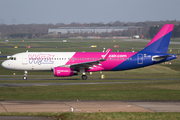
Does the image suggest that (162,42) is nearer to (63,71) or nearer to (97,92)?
(63,71)

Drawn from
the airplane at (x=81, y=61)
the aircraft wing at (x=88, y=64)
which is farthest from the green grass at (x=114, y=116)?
the airplane at (x=81, y=61)

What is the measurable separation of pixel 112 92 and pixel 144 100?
16.5 ft

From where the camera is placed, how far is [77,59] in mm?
42438

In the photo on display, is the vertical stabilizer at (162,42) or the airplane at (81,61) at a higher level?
the vertical stabilizer at (162,42)

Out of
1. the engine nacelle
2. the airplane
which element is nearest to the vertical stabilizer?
the airplane

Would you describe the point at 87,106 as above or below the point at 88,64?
below

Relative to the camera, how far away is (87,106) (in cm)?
2300

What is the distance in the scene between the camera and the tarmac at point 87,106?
70.9 ft

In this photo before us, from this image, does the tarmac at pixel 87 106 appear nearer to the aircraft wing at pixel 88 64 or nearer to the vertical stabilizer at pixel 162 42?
the aircraft wing at pixel 88 64

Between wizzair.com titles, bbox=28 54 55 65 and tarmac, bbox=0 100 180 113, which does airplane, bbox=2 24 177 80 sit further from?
tarmac, bbox=0 100 180 113

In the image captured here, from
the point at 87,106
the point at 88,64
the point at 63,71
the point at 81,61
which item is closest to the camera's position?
the point at 87,106

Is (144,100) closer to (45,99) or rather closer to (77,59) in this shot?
(45,99)

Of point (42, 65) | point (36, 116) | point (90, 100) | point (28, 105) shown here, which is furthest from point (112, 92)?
point (42, 65)

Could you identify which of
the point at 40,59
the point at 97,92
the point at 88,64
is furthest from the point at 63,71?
the point at 97,92
